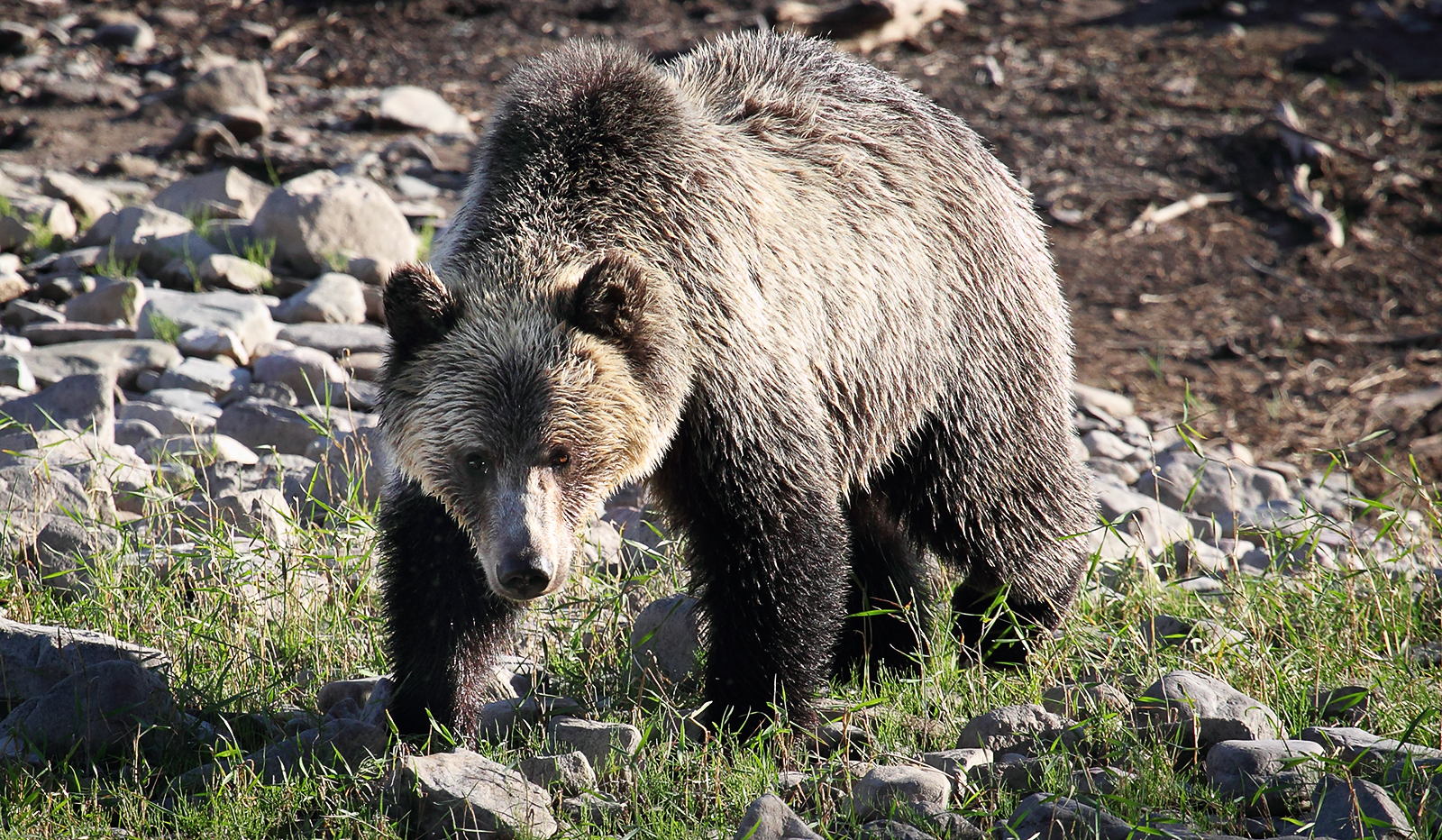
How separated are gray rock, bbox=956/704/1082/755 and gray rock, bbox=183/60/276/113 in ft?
28.6

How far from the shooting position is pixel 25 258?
7.85 meters

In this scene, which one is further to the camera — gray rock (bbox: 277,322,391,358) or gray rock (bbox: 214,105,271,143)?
gray rock (bbox: 214,105,271,143)

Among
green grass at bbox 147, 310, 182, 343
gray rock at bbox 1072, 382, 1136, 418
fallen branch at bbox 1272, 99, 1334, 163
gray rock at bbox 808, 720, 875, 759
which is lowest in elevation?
gray rock at bbox 1072, 382, 1136, 418

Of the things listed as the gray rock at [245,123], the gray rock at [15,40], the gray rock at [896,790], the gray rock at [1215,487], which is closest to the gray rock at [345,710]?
the gray rock at [896,790]

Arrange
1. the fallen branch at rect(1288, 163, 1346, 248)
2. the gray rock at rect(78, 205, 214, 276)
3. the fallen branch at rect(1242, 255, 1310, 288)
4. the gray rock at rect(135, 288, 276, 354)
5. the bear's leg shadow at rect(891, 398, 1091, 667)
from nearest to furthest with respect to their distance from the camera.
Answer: the bear's leg shadow at rect(891, 398, 1091, 667), the gray rock at rect(135, 288, 276, 354), the gray rock at rect(78, 205, 214, 276), the fallen branch at rect(1242, 255, 1310, 288), the fallen branch at rect(1288, 163, 1346, 248)

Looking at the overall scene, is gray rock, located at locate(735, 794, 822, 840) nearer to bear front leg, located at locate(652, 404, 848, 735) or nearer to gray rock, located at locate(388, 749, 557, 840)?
gray rock, located at locate(388, 749, 557, 840)

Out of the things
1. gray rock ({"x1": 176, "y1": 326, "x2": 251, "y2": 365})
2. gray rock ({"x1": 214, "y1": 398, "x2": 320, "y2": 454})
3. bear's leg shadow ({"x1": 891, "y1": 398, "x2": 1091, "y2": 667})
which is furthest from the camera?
gray rock ({"x1": 176, "y1": 326, "x2": 251, "y2": 365})

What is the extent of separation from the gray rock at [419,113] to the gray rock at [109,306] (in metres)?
3.94

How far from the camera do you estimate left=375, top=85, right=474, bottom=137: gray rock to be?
10.7 m

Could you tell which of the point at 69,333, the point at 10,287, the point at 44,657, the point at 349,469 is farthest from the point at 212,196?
the point at 44,657

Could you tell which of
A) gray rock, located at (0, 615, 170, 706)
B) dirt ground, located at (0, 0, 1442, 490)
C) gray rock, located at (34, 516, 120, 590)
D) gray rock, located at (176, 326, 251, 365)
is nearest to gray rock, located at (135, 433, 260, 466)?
gray rock, located at (34, 516, 120, 590)

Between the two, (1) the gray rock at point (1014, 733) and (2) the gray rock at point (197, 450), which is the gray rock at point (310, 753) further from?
(2) the gray rock at point (197, 450)

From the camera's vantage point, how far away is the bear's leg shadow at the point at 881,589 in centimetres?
496

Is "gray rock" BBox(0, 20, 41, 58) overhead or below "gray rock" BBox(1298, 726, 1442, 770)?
below
